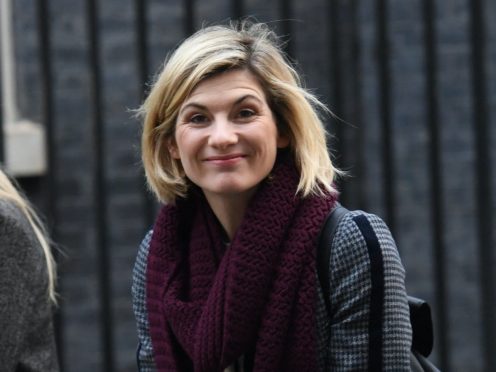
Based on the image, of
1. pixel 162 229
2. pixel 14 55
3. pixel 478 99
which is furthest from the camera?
pixel 14 55

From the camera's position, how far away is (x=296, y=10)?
244 inches

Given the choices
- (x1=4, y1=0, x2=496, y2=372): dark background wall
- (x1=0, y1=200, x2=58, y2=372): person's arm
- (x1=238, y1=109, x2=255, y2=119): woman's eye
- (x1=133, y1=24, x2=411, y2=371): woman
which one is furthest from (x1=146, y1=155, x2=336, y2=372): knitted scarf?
(x1=4, y1=0, x2=496, y2=372): dark background wall

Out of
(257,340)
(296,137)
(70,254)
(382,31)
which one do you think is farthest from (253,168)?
(70,254)

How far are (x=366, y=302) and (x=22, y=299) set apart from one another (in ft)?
2.97

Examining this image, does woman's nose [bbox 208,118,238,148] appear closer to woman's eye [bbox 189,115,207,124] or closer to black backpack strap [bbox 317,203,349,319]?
woman's eye [bbox 189,115,207,124]

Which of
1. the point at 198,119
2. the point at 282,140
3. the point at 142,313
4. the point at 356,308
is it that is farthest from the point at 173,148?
the point at 356,308

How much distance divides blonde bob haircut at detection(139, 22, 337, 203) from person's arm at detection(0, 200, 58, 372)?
0.46 meters

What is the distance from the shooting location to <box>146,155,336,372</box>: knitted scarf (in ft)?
7.98

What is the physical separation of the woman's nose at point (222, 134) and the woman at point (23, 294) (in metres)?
0.67

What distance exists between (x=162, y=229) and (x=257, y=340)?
1.21ft

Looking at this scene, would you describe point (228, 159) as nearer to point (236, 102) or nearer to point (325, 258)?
point (236, 102)

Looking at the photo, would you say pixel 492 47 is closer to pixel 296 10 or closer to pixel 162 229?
pixel 296 10

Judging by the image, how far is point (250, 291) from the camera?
2.46m

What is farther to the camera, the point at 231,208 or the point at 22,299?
the point at 22,299
